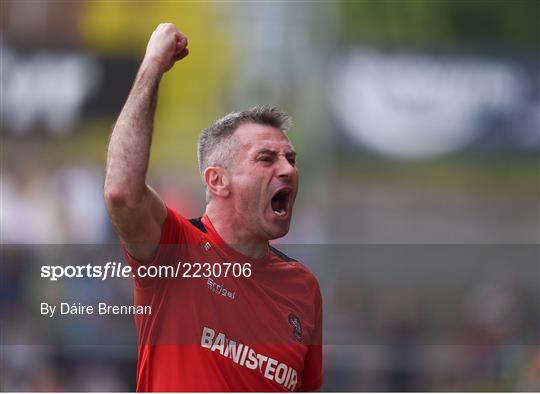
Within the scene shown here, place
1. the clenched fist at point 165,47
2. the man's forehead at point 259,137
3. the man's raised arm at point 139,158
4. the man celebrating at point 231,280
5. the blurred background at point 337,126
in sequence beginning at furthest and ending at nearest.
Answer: the blurred background at point 337,126 < the man's forehead at point 259,137 < the man celebrating at point 231,280 < the clenched fist at point 165,47 < the man's raised arm at point 139,158

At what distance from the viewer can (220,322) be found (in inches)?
152

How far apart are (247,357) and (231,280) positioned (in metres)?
0.33

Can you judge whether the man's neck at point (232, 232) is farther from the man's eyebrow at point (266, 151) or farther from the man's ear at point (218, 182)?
the man's eyebrow at point (266, 151)

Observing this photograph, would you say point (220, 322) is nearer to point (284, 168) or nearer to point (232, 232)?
point (232, 232)

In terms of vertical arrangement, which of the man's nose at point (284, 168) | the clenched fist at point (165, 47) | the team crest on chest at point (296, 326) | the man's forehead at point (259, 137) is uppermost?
the clenched fist at point (165, 47)

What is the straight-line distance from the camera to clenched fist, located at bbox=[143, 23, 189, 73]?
137 inches

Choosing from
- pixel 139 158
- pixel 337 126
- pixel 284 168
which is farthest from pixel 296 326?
pixel 337 126

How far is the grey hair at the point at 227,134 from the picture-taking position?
3979 mm

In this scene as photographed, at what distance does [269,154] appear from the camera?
3.97 metres

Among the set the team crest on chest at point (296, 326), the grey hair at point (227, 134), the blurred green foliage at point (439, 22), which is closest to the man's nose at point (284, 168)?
the grey hair at point (227, 134)

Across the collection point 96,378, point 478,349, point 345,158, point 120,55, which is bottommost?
point 96,378

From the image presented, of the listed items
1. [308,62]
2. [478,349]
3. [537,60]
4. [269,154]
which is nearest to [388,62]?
[308,62]

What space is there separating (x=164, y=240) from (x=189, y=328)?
1.28ft

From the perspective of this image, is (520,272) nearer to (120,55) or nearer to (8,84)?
(120,55)
